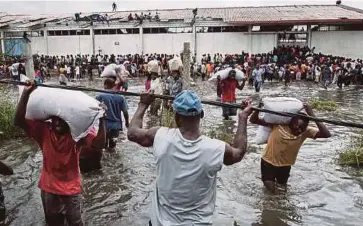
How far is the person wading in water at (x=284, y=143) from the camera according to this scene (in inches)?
177

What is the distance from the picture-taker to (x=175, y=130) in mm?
2586

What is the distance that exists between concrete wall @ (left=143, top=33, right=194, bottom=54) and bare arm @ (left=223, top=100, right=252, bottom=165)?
25.8 metres

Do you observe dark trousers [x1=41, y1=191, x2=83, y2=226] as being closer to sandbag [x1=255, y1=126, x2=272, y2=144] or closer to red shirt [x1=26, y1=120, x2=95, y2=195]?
red shirt [x1=26, y1=120, x2=95, y2=195]

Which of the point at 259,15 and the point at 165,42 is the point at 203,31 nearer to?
the point at 165,42

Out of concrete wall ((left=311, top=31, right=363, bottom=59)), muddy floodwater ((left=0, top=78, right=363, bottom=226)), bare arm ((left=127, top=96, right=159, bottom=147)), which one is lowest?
muddy floodwater ((left=0, top=78, right=363, bottom=226))

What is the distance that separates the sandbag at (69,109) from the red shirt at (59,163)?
0.44 ft

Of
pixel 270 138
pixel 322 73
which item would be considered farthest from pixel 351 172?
pixel 322 73

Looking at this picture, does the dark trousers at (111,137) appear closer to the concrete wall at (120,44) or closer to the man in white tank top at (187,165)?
the man in white tank top at (187,165)

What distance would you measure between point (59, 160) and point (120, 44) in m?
26.8

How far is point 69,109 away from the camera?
11.0 ft

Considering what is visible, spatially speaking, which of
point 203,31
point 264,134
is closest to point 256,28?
point 203,31

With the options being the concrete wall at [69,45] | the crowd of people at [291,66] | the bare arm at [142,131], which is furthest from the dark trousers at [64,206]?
the concrete wall at [69,45]

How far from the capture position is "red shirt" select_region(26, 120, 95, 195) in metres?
3.42

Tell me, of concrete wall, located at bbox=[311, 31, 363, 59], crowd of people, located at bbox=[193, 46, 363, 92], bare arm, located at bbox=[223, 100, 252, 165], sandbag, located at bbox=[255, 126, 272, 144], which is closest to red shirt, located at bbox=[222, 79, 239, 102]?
sandbag, located at bbox=[255, 126, 272, 144]
